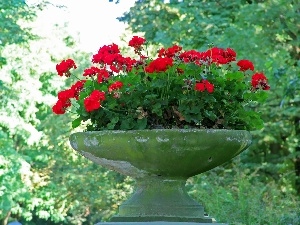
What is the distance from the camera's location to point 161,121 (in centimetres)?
554

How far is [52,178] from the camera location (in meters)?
27.1

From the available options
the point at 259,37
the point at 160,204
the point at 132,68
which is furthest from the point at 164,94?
the point at 259,37

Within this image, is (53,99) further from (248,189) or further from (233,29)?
(248,189)

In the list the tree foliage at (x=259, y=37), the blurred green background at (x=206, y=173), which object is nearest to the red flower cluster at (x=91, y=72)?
the blurred green background at (x=206, y=173)

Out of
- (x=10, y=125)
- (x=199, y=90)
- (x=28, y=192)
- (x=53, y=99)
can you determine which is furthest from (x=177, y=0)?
(x=199, y=90)

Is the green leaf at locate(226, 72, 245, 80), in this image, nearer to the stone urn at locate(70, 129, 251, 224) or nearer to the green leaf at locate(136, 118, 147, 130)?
the stone urn at locate(70, 129, 251, 224)

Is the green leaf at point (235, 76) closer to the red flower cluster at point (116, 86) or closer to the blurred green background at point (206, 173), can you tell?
the red flower cluster at point (116, 86)

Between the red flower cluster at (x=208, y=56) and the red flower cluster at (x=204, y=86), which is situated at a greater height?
the red flower cluster at (x=208, y=56)

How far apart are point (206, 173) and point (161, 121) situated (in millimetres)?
12052

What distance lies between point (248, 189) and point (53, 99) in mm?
12856

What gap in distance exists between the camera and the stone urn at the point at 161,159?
526 cm

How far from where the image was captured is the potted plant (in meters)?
5.32

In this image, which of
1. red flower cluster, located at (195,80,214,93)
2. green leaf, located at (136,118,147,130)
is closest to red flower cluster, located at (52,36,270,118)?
red flower cluster, located at (195,80,214,93)

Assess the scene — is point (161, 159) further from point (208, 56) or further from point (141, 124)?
point (208, 56)
